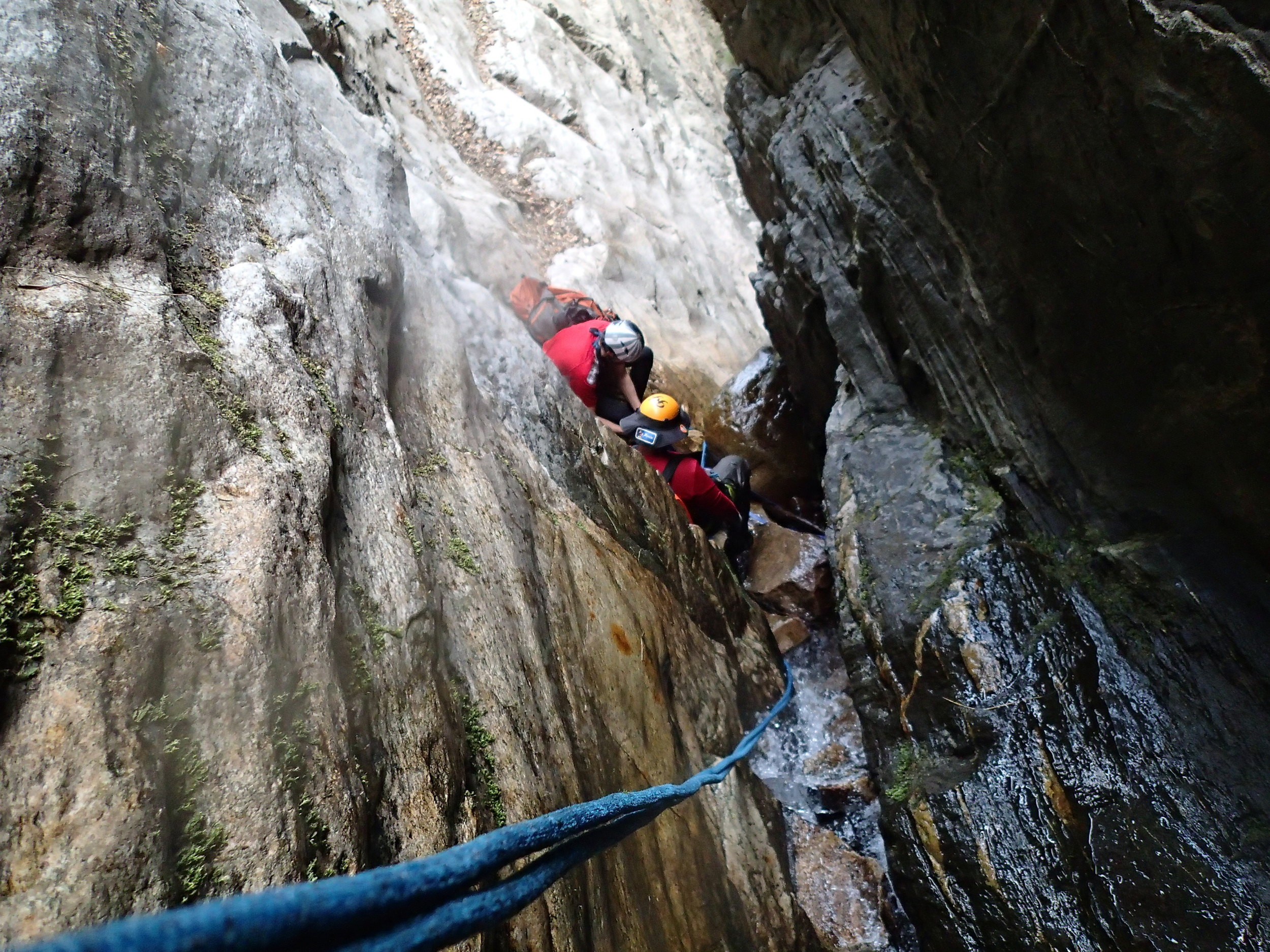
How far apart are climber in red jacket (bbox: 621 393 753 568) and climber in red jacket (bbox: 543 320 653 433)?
15.1 inches

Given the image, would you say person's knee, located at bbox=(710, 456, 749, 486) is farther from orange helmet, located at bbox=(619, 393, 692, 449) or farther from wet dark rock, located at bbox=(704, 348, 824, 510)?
wet dark rock, located at bbox=(704, 348, 824, 510)

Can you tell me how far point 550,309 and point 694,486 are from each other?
3337mm

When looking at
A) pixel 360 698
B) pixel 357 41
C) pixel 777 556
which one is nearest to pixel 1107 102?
pixel 360 698

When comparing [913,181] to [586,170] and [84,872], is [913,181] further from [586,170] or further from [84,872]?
[586,170]

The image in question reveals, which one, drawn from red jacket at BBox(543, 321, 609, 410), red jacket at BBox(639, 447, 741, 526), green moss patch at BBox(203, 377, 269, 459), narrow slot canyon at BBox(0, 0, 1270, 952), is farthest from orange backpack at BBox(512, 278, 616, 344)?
green moss patch at BBox(203, 377, 269, 459)

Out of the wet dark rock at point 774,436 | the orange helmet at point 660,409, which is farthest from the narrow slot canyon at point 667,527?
the wet dark rock at point 774,436

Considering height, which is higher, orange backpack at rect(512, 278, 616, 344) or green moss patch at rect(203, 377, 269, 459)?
green moss patch at rect(203, 377, 269, 459)

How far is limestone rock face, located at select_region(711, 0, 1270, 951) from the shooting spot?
9.57 feet

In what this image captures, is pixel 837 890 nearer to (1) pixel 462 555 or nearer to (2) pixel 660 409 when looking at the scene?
(1) pixel 462 555

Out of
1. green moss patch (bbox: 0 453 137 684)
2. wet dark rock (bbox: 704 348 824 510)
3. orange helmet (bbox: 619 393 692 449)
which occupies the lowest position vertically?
wet dark rock (bbox: 704 348 824 510)

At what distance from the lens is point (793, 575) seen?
6961 mm

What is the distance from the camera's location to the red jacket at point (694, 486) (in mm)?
6973

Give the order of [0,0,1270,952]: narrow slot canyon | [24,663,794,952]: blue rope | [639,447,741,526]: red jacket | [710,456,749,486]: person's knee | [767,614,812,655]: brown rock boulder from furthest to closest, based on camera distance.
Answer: [710,456,749,486]: person's knee, [639,447,741,526]: red jacket, [767,614,812,655]: brown rock boulder, [0,0,1270,952]: narrow slot canyon, [24,663,794,952]: blue rope

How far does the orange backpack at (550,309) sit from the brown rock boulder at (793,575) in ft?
11.2
